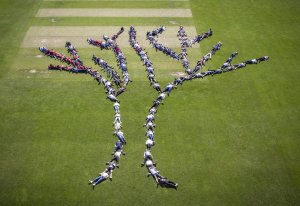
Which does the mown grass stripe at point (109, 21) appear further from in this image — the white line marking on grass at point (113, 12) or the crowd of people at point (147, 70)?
the crowd of people at point (147, 70)

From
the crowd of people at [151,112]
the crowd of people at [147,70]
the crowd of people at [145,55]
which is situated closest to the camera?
the crowd of people at [151,112]

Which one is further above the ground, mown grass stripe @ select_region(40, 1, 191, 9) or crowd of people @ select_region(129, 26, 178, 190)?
mown grass stripe @ select_region(40, 1, 191, 9)

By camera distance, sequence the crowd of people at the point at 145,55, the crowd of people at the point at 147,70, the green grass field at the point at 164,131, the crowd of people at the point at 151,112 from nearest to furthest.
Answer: the green grass field at the point at 164,131
the crowd of people at the point at 151,112
the crowd of people at the point at 147,70
the crowd of people at the point at 145,55

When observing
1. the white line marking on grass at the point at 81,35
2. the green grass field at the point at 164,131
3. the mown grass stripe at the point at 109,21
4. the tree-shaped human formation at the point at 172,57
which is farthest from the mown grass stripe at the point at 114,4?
the green grass field at the point at 164,131

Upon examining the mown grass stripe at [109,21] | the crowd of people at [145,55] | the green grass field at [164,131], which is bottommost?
the green grass field at [164,131]

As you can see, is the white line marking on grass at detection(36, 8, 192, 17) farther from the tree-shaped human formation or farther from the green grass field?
the green grass field

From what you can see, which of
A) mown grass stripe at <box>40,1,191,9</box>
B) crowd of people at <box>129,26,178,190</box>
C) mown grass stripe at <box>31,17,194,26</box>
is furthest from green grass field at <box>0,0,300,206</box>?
mown grass stripe at <box>40,1,191,9</box>

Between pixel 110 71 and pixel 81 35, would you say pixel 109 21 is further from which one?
pixel 110 71

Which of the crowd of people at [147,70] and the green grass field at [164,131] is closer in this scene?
the green grass field at [164,131]
